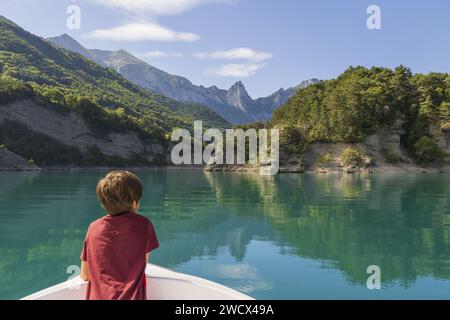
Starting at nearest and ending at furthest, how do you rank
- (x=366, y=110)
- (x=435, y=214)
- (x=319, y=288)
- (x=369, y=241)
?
(x=319, y=288) → (x=369, y=241) → (x=435, y=214) → (x=366, y=110)

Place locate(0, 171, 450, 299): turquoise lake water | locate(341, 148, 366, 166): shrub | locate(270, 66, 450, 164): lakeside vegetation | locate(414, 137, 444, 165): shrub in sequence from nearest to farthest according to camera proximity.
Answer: locate(0, 171, 450, 299): turquoise lake water → locate(341, 148, 366, 166): shrub → locate(414, 137, 444, 165): shrub → locate(270, 66, 450, 164): lakeside vegetation

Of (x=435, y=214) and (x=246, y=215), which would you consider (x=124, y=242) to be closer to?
A: (x=246, y=215)

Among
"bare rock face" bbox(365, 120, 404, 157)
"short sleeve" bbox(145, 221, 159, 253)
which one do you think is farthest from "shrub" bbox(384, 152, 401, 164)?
"short sleeve" bbox(145, 221, 159, 253)

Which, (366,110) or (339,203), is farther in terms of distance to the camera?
(366,110)

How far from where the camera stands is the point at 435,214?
24.2 m

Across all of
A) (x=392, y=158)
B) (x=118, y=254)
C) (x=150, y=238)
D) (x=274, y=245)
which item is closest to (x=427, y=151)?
(x=392, y=158)

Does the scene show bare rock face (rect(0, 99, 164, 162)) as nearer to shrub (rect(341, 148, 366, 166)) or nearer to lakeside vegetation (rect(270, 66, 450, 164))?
lakeside vegetation (rect(270, 66, 450, 164))

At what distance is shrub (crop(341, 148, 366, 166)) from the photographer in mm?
85575

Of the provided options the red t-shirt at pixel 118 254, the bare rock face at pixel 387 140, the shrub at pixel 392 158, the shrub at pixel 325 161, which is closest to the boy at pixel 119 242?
the red t-shirt at pixel 118 254

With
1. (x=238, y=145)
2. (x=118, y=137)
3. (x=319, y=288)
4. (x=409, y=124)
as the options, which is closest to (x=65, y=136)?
(x=118, y=137)

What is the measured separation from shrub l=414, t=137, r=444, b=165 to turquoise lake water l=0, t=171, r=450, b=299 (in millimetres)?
64331

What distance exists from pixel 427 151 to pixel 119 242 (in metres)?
94.5

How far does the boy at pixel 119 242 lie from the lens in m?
4.54

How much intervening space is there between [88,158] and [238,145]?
38.9 meters
